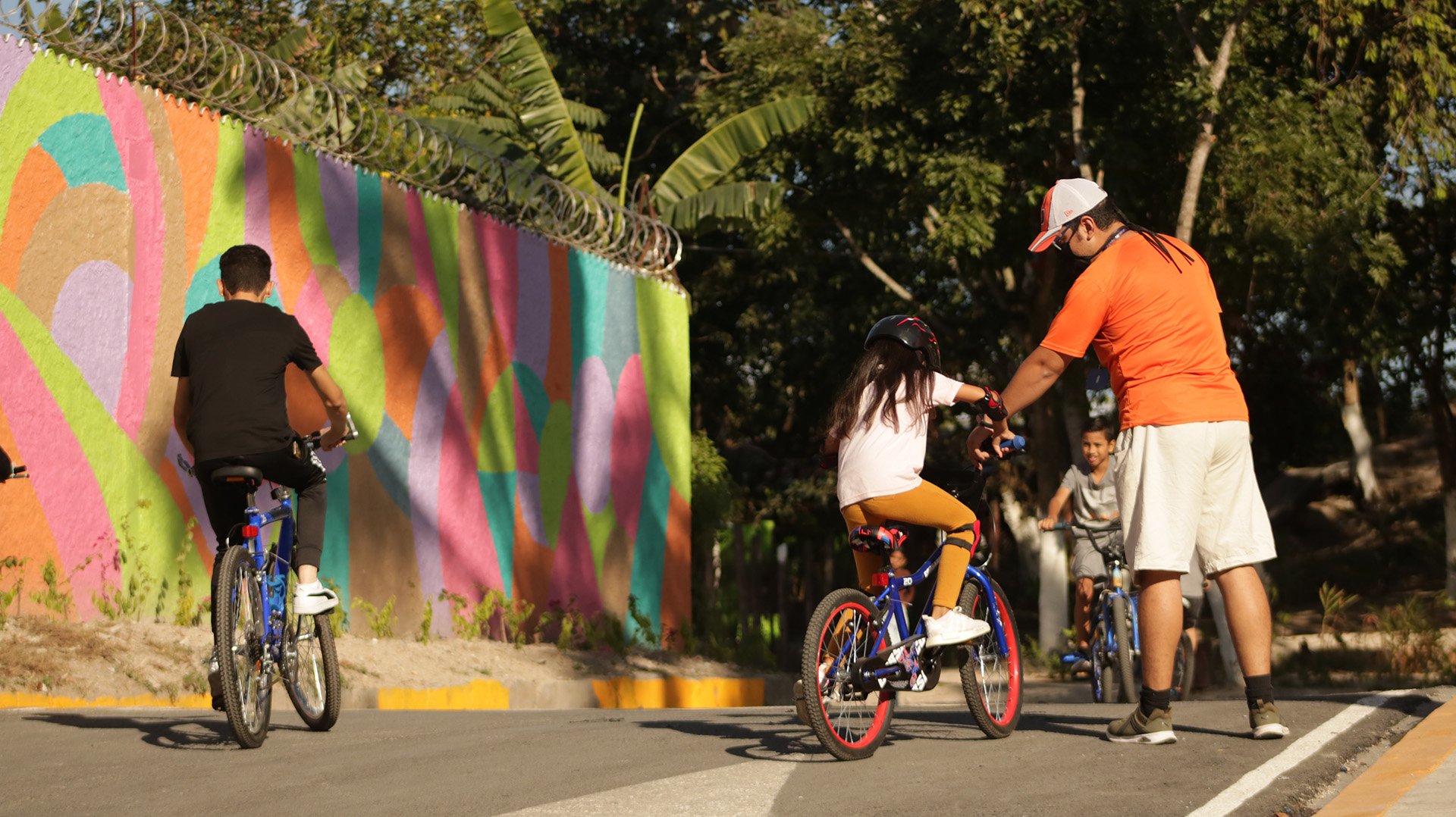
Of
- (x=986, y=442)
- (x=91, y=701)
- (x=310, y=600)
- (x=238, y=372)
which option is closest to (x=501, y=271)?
(x=91, y=701)

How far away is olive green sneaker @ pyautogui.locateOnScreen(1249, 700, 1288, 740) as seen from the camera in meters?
6.06

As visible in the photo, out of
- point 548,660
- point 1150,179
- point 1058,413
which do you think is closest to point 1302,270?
point 1150,179

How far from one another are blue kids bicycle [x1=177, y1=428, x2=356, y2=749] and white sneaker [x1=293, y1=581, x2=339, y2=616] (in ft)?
0.27

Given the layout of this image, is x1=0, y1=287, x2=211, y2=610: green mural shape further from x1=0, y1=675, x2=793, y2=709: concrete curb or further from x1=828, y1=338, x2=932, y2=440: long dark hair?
x1=828, y1=338, x2=932, y2=440: long dark hair

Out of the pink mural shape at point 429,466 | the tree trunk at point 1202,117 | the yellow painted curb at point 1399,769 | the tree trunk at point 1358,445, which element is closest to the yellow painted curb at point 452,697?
the pink mural shape at point 429,466

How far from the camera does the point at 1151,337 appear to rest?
6.05 metres

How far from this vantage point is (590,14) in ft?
85.7

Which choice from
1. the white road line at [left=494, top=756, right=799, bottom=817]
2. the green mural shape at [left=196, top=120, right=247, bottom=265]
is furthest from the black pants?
the green mural shape at [left=196, top=120, right=247, bottom=265]

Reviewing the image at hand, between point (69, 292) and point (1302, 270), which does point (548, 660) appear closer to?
point (69, 292)

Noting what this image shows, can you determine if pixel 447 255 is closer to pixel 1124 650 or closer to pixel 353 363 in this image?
pixel 353 363

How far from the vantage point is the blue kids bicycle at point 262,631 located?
5926 millimetres

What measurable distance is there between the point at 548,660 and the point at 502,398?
1.99m

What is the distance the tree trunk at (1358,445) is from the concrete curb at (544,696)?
67.9 feet

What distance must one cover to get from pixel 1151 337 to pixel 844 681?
1652mm
